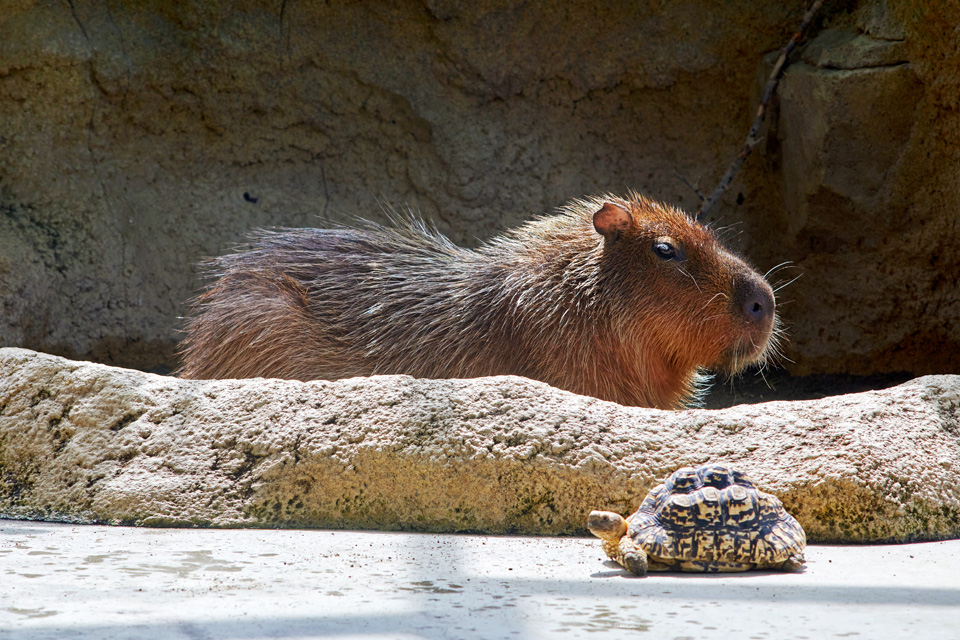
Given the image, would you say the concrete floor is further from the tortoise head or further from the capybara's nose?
the capybara's nose

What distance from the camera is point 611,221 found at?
5.01m

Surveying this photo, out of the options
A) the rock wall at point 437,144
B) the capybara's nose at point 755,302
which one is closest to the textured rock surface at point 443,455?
the capybara's nose at point 755,302

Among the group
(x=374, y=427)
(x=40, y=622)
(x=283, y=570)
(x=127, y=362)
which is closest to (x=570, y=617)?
(x=283, y=570)

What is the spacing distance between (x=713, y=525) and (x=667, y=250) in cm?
256

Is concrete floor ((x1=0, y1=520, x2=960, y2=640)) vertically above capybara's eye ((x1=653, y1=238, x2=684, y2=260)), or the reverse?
capybara's eye ((x1=653, y1=238, x2=684, y2=260))

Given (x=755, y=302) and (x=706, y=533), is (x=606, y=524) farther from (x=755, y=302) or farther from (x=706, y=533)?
(x=755, y=302)

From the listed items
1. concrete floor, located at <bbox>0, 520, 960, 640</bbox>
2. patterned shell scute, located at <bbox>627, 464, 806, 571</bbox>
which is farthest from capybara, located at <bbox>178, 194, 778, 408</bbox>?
patterned shell scute, located at <bbox>627, 464, 806, 571</bbox>

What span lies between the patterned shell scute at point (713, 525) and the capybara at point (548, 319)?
213 centimetres

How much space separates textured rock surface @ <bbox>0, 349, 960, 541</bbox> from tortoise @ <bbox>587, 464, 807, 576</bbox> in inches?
16.0

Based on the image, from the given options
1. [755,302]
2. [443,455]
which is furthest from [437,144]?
[443,455]

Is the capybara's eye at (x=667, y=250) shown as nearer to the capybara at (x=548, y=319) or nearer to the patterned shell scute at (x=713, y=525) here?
the capybara at (x=548, y=319)

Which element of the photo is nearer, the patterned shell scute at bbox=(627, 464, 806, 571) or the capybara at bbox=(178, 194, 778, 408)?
the patterned shell scute at bbox=(627, 464, 806, 571)

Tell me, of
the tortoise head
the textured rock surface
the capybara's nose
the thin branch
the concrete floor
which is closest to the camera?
the concrete floor

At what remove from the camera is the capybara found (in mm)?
Answer: 4941
